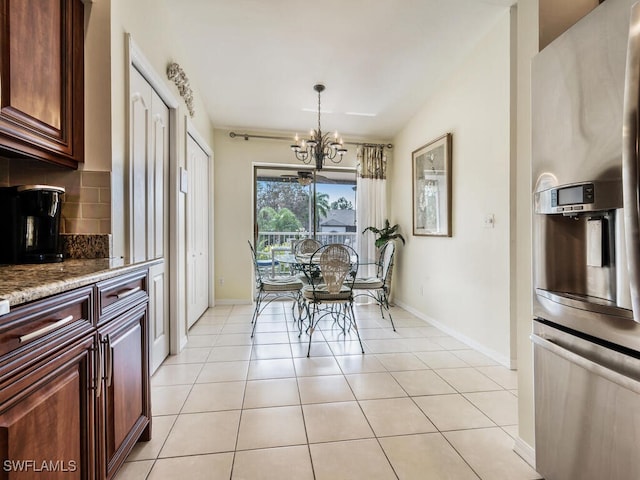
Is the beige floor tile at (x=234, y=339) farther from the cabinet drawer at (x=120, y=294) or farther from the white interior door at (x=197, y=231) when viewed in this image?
the cabinet drawer at (x=120, y=294)

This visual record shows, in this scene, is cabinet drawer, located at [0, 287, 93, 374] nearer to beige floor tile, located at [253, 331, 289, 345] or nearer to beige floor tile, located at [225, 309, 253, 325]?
beige floor tile, located at [253, 331, 289, 345]

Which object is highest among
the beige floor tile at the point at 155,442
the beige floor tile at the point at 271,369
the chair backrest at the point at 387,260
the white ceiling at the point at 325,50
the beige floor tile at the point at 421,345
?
the white ceiling at the point at 325,50

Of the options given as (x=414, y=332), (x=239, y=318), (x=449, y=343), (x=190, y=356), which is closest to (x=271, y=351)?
(x=190, y=356)

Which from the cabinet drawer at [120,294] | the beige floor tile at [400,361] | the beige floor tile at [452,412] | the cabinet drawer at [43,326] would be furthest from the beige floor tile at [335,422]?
the cabinet drawer at [43,326]

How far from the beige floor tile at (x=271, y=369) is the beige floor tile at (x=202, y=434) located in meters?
0.49

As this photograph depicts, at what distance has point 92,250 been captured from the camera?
1.61 metres

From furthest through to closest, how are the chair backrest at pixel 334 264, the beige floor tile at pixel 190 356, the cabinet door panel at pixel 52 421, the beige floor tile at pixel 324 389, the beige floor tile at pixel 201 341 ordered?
the beige floor tile at pixel 201 341
the chair backrest at pixel 334 264
the beige floor tile at pixel 190 356
the beige floor tile at pixel 324 389
the cabinet door panel at pixel 52 421

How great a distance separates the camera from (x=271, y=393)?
205 centimetres

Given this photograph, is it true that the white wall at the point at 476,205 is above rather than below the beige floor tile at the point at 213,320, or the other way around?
above

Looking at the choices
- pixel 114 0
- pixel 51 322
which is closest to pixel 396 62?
pixel 114 0

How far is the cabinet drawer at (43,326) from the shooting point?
0.71 m

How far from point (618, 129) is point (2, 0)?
2178 mm

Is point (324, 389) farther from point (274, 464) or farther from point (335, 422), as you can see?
point (274, 464)

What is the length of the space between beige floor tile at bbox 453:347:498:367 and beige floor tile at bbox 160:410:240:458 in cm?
191
